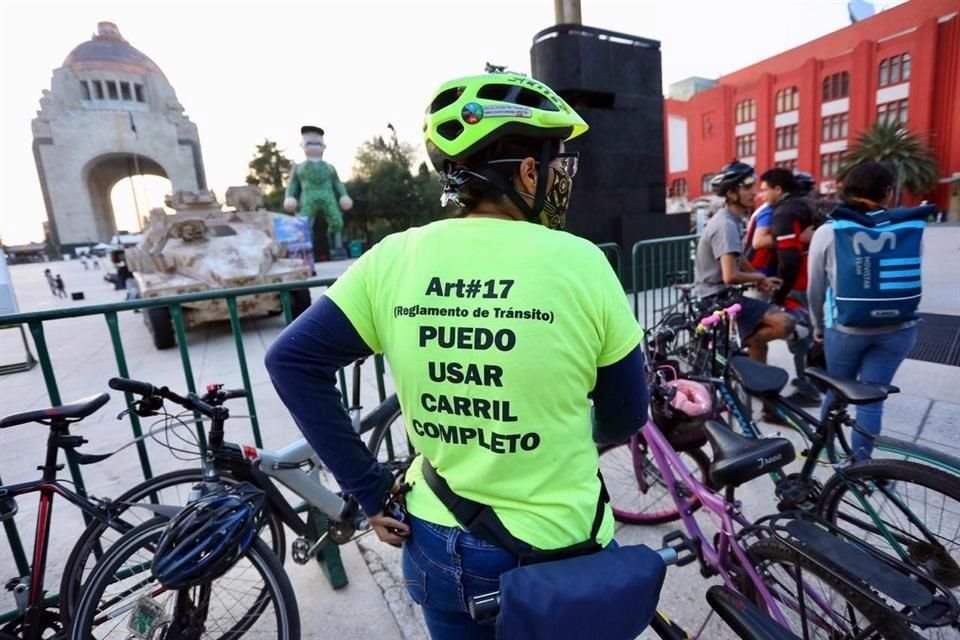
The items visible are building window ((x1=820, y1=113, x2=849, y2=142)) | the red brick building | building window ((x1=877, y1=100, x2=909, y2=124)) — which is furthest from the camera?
building window ((x1=820, y1=113, x2=849, y2=142))

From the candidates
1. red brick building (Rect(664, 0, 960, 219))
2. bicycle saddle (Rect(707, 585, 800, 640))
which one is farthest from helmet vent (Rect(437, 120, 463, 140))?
red brick building (Rect(664, 0, 960, 219))

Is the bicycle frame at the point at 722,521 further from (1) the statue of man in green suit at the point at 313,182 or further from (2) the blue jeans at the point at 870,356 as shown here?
(1) the statue of man in green suit at the point at 313,182

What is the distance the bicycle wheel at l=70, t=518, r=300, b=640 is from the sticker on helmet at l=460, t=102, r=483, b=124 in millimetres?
1790

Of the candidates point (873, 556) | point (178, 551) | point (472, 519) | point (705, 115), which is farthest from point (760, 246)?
point (705, 115)

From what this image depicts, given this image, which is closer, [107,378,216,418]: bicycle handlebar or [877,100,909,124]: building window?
[107,378,216,418]: bicycle handlebar

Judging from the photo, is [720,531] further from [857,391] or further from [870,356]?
[870,356]

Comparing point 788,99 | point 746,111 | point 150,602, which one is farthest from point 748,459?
point 746,111

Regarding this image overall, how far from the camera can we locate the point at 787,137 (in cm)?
3641

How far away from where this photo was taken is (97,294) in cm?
2088

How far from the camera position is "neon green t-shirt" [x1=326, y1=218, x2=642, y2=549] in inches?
40.0

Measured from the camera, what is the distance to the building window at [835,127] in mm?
33719

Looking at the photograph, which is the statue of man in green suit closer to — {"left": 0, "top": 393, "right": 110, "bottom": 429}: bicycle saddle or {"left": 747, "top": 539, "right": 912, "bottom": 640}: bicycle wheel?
{"left": 0, "top": 393, "right": 110, "bottom": 429}: bicycle saddle

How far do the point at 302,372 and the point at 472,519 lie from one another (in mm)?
509

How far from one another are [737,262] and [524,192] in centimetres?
344
